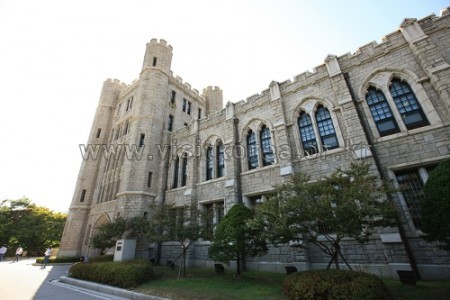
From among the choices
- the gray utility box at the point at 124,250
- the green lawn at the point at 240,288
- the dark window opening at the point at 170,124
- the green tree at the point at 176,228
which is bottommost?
the green lawn at the point at 240,288

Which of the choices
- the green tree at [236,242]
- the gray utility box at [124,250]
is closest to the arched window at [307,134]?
the green tree at [236,242]

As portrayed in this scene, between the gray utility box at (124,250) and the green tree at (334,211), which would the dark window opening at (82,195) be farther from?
the green tree at (334,211)

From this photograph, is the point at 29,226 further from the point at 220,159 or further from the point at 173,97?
the point at 220,159

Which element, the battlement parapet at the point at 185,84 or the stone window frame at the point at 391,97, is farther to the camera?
the battlement parapet at the point at 185,84

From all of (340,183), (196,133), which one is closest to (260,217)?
(340,183)

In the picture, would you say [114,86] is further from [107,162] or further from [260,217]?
[260,217]

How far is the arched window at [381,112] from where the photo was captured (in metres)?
10.2

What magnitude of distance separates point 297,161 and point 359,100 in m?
4.49

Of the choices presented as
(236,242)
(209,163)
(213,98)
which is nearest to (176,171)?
(209,163)

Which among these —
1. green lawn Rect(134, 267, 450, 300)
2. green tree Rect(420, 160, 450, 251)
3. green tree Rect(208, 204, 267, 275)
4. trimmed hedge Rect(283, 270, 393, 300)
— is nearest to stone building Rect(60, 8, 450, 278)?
green tree Rect(420, 160, 450, 251)

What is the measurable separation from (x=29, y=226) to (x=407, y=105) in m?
42.7

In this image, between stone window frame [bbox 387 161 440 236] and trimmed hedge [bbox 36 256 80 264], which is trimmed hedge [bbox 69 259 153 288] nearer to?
trimmed hedge [bbox 36 256 80 264]

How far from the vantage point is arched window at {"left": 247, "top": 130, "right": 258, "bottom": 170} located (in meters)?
14.2

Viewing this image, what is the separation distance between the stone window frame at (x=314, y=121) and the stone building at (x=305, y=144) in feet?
0.20
